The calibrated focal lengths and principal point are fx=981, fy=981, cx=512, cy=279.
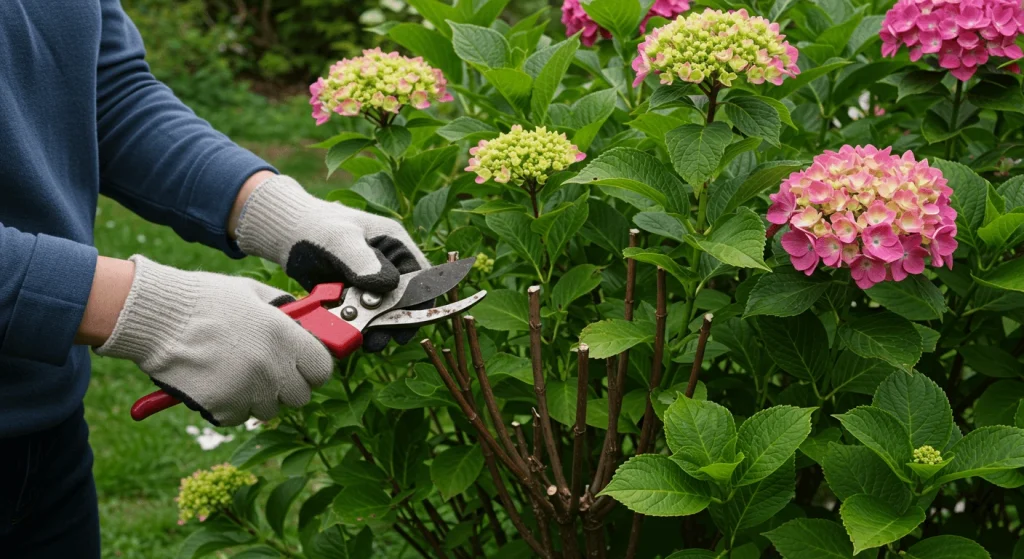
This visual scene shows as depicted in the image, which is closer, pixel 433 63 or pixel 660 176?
pixel 660 176

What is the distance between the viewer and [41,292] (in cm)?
138

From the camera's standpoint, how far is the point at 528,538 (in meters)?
1.64

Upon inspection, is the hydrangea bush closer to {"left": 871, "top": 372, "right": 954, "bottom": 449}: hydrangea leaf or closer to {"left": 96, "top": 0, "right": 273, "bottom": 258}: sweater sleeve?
{"left": 871, "top": 372, "right": 954, "bottom": 449}: hydrangea leaf

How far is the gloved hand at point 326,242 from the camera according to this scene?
1627 millimetres

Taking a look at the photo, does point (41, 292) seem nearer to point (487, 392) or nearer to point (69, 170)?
point (69, 170)

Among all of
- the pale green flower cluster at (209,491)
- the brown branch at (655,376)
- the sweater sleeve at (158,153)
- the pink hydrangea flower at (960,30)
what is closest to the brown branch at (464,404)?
the brown branch at (655,376)

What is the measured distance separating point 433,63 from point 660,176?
2.48 feet

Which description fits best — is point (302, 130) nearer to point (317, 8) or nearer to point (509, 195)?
point (317, 8)

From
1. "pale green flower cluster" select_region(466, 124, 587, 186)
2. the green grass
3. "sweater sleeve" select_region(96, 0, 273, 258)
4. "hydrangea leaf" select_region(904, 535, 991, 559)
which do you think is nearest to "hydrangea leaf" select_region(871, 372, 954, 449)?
"hydrangea leaf" select_region(904, 535, 991, 559)

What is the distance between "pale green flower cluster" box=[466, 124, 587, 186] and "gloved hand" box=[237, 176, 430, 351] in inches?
9.8

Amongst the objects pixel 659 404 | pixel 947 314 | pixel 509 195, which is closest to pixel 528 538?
pixel 659 404

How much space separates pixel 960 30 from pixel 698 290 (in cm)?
61

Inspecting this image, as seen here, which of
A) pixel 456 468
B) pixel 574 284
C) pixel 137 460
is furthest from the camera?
pixel 137 460

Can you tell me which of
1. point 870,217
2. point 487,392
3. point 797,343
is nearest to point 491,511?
point 487,392
